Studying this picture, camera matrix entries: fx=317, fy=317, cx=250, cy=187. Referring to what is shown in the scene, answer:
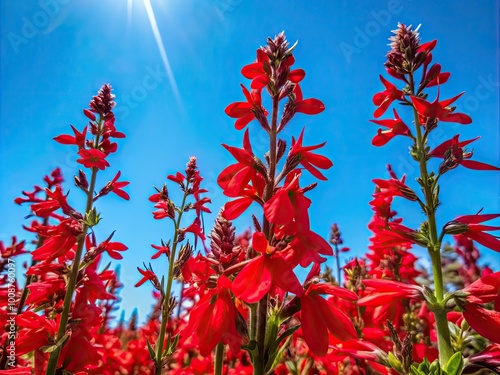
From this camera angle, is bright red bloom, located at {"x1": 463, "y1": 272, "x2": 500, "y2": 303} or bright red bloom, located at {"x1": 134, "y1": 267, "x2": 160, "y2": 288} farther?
bright red bloom, located at {"x1": 134, "y1": 267, "x2": 160, "y2": 288}

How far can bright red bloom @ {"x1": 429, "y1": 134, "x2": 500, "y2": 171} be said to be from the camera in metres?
1.57

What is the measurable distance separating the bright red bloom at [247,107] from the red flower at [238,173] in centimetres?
24

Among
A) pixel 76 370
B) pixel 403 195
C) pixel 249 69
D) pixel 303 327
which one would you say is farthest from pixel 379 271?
pixel 76 370

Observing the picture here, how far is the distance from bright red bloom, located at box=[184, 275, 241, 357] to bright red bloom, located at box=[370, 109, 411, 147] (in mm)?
1319

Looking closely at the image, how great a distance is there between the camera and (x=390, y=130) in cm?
189

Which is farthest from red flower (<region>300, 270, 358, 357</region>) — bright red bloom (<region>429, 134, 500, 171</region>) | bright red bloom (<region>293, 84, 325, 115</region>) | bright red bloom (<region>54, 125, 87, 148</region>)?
bright red bloom (<region>54, 125, 87, 148</region>)

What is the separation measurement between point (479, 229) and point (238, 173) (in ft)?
3.81

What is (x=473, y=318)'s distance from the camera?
130 centimetres

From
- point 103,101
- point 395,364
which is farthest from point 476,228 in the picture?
point 103,101

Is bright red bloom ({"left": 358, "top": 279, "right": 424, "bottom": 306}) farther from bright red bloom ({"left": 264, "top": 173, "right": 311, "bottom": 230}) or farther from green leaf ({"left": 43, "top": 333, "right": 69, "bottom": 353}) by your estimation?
green leaf ({"left": 43, "top": 333, "right": 69, "bottom": 353})

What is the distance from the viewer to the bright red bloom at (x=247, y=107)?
1.50m

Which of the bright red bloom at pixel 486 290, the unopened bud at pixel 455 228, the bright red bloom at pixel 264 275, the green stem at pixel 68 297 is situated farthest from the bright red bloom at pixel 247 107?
the green stem at pixel 68 297

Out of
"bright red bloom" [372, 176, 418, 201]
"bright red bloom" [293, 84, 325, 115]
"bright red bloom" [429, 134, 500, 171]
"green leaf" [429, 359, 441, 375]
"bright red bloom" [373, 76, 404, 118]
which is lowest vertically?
"green leaf" [429, 359, 441, 375]

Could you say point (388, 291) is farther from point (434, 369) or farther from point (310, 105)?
point (310, 105)
